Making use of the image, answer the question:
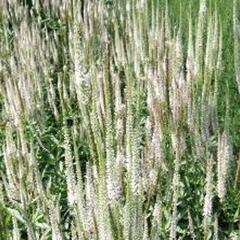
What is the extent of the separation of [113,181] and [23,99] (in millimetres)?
2307

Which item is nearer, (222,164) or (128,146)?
(128,146)

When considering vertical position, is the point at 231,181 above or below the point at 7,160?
below

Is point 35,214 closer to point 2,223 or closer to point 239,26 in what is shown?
point 2,223

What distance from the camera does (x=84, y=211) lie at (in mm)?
2172

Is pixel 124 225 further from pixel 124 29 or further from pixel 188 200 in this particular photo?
pixel 124 29

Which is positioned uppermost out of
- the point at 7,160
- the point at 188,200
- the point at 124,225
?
the point at 124,225

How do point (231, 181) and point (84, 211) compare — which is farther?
point (231, 181)

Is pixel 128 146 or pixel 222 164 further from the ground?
pixel 128 146

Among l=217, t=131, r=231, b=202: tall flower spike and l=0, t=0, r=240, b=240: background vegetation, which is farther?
l=217, t=131, r=231, b=202: tall flower spike

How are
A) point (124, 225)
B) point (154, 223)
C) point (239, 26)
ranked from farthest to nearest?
point (239, 26) → point (154, 223) → point (124, 225)

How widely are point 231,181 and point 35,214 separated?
1.19m

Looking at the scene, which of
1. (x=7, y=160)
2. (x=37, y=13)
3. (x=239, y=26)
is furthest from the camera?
(x=37, y=13)

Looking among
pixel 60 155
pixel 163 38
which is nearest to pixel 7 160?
pixel 60 155

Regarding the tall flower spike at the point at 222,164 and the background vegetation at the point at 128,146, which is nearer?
the background vegetation at the point at 128,146
